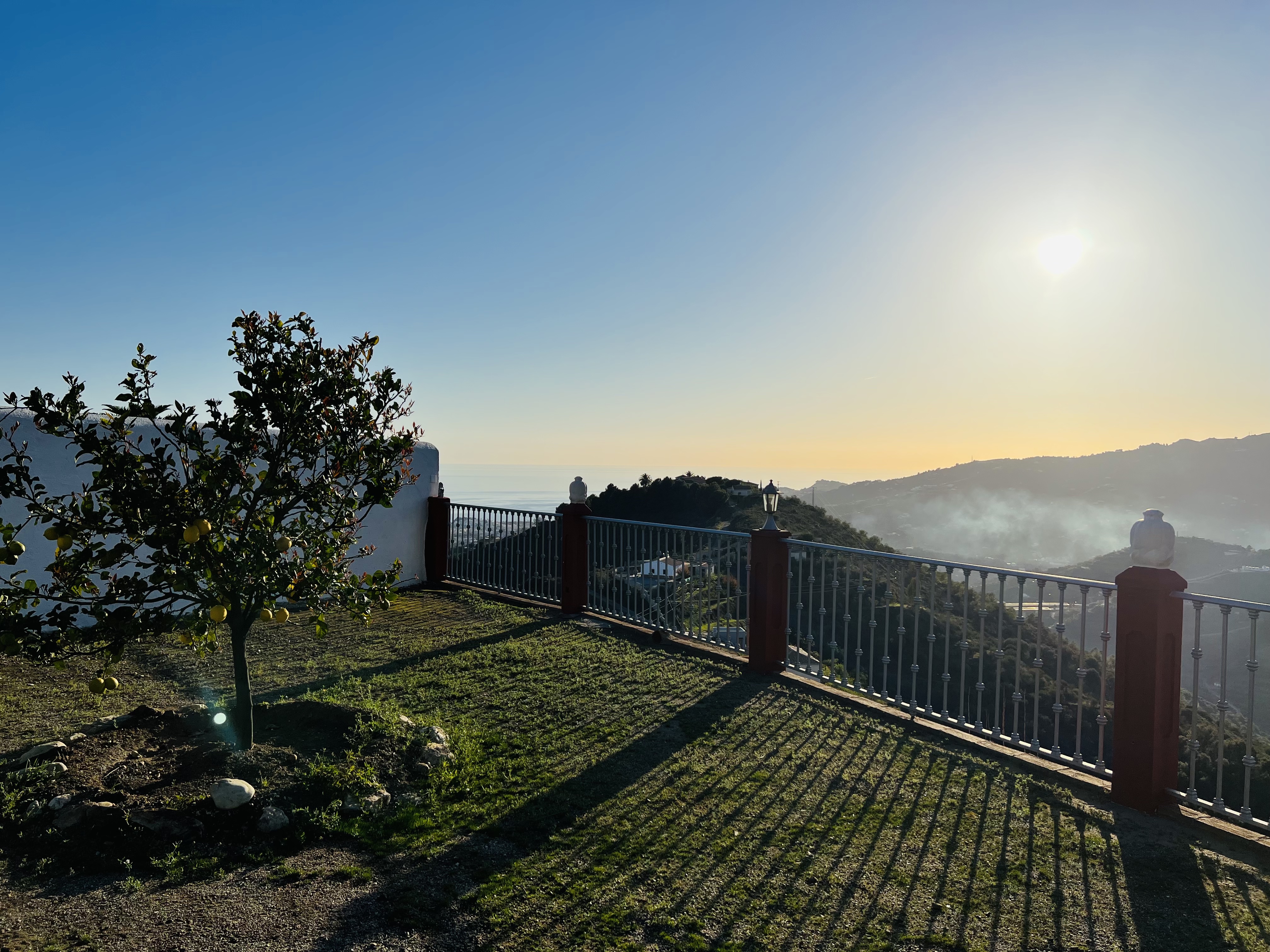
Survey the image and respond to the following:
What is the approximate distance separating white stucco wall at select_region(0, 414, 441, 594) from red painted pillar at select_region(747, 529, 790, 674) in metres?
4.32

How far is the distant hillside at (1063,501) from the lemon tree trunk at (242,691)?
109 ft

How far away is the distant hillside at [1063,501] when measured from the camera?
1614 inches

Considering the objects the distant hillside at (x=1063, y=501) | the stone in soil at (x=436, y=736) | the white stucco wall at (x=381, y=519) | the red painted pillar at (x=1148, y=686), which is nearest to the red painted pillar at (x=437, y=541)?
the white stucco wall at (x=381, y=519)

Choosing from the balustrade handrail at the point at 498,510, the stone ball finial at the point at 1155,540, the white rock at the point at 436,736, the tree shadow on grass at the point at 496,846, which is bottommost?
the tree shadow on grass at the point at 496,846

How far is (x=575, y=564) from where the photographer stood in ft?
29.1

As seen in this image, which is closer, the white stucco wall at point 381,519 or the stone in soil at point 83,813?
the stone in soil at point 83,813

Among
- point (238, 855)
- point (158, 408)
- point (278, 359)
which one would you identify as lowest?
point (238, 855)

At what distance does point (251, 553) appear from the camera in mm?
3604

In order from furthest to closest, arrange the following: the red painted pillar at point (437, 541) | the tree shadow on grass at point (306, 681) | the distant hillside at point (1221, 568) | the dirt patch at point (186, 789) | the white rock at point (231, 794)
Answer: the distant hillside at point (1221, 568), the red painted pillar at point (437, 541), the tree shadow on grass at point (306, 681), the white rock at point (231, 794), the dirt patch at point (186, 789)

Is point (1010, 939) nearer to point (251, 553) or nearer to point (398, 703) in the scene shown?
point (251, 553)

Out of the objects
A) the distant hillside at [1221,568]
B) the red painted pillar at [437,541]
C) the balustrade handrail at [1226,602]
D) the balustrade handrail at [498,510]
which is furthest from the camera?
the distant hillside at [1221,568]

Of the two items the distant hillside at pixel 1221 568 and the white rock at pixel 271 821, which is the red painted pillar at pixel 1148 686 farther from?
the distant hillside at pixel 1221 568

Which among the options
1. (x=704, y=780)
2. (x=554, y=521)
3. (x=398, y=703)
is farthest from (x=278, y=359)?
(x=554, y=521)

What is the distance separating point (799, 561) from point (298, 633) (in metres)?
4.93
